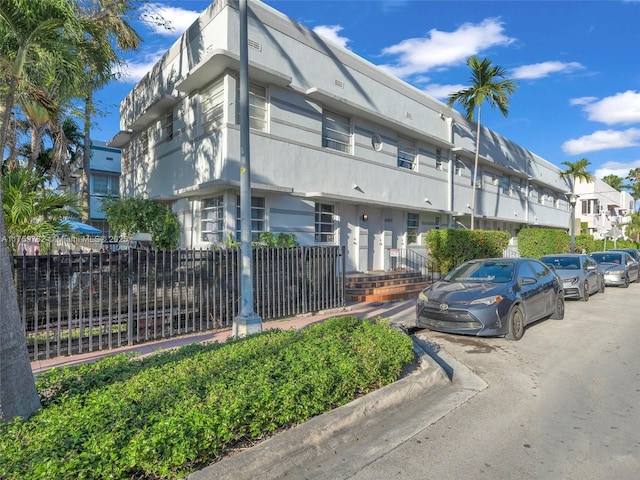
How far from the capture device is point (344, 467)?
10.6ft

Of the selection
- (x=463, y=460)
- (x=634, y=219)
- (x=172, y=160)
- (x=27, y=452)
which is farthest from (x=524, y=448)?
(x=634, y=219)

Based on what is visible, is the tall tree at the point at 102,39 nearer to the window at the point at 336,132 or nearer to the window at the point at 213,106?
the window at the point at 213,106

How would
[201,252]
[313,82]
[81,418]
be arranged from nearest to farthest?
[81,418] < [201,252] < [313,82]

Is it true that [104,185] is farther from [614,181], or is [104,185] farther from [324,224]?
[614,181]

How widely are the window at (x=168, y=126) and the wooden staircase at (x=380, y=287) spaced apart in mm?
7696

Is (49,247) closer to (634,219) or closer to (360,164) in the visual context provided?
(360,164)

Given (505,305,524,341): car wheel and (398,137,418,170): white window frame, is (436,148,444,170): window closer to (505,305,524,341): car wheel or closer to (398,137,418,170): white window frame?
(398,137,418,170): white window frame

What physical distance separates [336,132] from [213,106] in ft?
14.0

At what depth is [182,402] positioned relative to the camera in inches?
130

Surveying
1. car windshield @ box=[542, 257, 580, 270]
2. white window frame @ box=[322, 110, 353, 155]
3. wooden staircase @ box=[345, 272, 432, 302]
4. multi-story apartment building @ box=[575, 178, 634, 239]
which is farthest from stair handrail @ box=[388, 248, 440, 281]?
multi-story apartment building @ box=[575, 178, 634, 239]

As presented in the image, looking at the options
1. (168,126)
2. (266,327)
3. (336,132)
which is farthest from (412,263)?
(168,126)

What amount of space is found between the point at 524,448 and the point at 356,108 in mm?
11640

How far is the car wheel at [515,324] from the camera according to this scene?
23.4 ft

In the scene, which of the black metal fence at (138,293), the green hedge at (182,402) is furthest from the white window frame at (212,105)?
the green hedge at (182,402)
